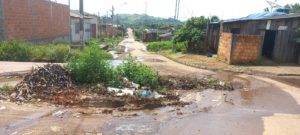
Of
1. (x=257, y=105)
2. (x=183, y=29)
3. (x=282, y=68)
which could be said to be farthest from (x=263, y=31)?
(x=257, y=105)

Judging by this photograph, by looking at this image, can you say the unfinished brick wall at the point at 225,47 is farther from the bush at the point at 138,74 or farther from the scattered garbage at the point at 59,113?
the scattered garbage at the point at 59,113

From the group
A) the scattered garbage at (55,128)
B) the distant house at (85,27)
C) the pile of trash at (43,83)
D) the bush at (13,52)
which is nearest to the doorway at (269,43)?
the bush at (13,52)

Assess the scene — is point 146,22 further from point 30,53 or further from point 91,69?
point 91,69

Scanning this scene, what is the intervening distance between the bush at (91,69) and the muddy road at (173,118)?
2.48 meters

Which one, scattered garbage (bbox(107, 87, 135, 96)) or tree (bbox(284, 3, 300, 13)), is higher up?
tree (bbox(284, 3, 300, 13))

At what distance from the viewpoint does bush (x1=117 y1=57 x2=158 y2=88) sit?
37.0 feet

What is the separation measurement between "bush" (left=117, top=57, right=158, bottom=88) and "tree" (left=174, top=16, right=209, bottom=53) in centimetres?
1407

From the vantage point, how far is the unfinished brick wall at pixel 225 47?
18.5 metres

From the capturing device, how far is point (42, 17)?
25.6 metres

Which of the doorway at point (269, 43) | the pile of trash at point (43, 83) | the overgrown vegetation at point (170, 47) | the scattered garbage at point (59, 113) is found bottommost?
the overgrown vegetation at point (170, 47)

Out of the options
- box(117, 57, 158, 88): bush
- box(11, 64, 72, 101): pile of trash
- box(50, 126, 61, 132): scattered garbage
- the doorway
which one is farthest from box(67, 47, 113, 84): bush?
the doorway

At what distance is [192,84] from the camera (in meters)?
12.1

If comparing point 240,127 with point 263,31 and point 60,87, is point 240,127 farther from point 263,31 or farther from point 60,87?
point 263,31

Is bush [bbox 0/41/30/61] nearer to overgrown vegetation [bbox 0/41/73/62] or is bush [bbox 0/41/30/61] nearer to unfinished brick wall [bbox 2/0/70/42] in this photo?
overgrown vegetation [bbox 0/41/73/62]
